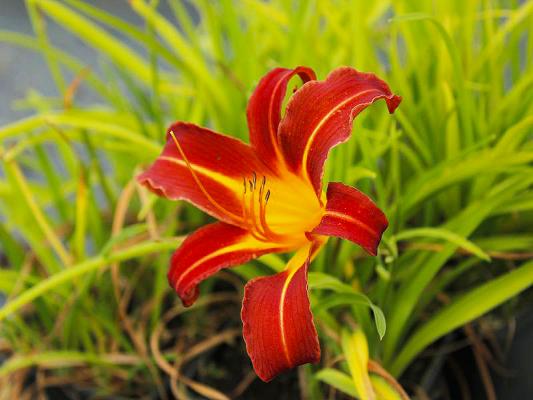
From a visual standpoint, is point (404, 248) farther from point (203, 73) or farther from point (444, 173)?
point (203, 73)

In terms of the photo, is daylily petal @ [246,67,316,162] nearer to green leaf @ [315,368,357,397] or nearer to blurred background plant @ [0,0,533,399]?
blurred background plant @ [0,0,533,399]

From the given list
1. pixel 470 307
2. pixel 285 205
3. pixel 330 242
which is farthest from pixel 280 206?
pixel 470 307

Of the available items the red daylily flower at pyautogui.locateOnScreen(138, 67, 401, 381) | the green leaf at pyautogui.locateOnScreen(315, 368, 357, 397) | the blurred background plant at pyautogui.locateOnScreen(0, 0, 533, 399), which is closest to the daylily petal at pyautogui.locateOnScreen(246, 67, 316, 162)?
the red daylily flower at pyautogui.locateOnScreen(138, 67, 401, 381)

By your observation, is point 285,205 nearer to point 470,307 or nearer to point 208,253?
point 208,253

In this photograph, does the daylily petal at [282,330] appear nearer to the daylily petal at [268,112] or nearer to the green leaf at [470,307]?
the daylily petal at [268,112]

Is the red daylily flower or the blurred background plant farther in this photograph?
the blurred background plant
